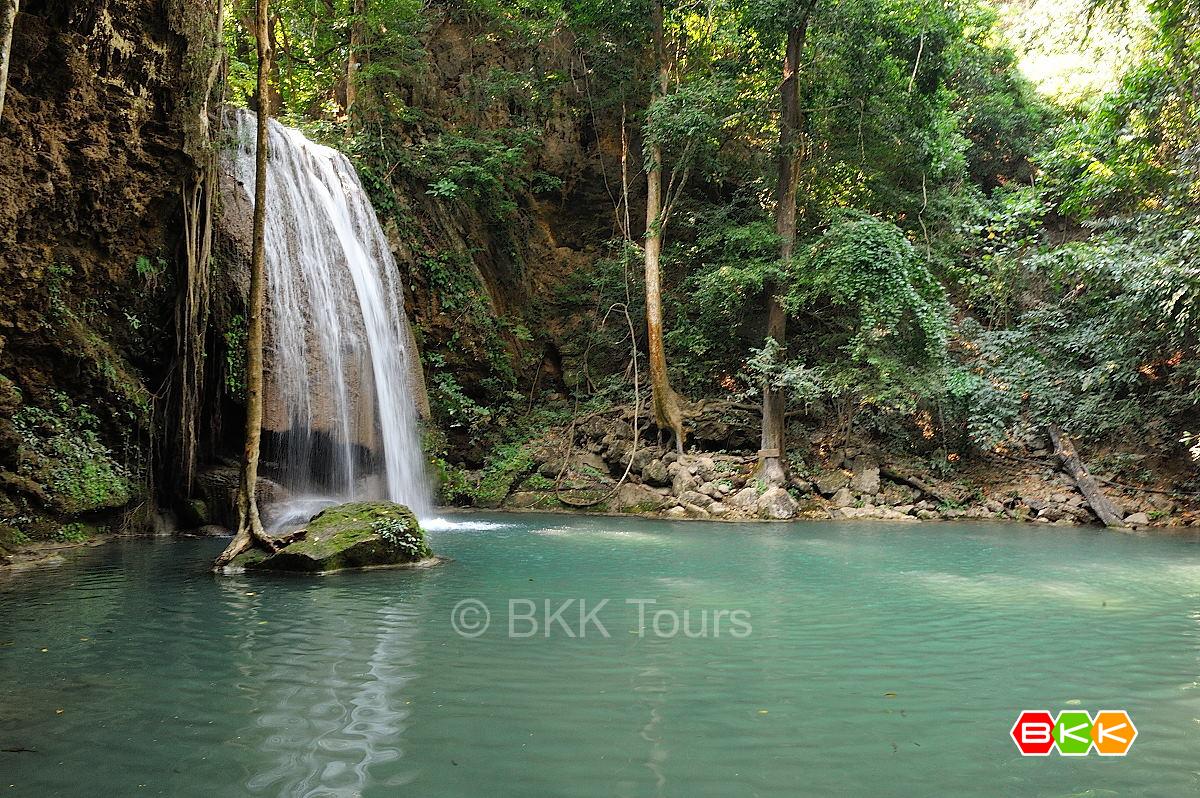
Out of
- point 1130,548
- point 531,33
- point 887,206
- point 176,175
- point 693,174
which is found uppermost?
point 531,33

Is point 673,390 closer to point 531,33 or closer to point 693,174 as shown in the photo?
point 693,174

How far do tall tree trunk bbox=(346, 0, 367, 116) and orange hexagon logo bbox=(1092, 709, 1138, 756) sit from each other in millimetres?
17517

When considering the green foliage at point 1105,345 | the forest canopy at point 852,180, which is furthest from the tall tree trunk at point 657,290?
the green foliage at point 1105,345

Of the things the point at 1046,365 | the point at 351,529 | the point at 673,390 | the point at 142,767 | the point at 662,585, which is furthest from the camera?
the point at 673,390

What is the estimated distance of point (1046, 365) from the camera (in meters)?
15.9

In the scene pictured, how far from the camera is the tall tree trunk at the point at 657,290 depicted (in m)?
16.0

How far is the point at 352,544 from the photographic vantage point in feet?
25.9

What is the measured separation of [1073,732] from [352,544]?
6461mm

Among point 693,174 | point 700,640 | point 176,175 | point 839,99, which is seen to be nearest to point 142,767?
point 700,640

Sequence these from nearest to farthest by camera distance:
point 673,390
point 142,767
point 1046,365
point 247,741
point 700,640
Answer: point 142,767 → point 247,741 → point 700,640 → point 1046,365 → point 673,390

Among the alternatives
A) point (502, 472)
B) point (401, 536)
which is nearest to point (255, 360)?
point (401, 536)

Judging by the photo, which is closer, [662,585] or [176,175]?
[662,585]

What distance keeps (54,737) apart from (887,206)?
16.9 meters

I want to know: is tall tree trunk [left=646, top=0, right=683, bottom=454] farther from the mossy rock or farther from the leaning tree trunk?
the mossy rock
